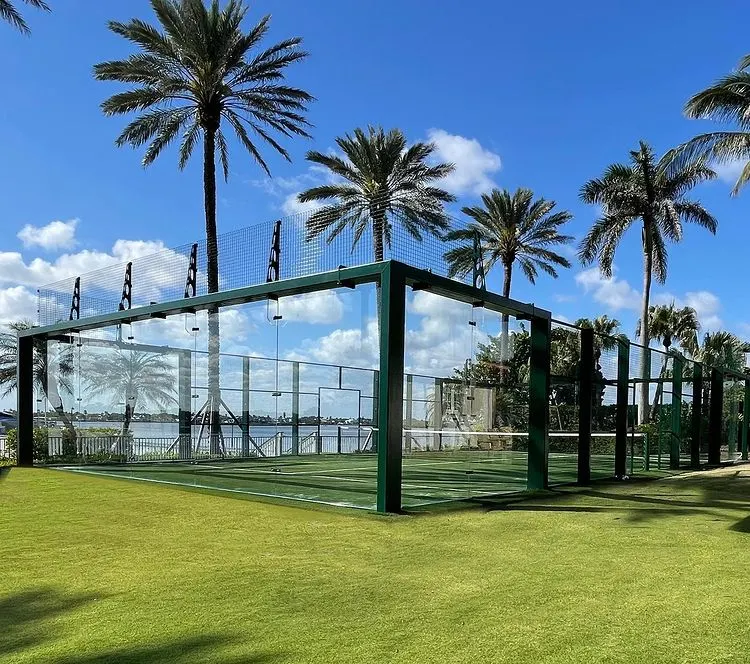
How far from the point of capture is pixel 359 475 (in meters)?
12.4

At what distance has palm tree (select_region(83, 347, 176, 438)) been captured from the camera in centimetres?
1530

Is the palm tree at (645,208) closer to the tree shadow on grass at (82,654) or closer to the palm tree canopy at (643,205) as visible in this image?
the palm tree canopy at (643,205)

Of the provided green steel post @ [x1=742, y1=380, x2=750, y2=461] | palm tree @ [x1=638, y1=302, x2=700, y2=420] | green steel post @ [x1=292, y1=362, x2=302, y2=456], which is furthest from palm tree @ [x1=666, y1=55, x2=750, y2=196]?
palm tree @ [x1=638, y1=302, x2=700, y2=420]

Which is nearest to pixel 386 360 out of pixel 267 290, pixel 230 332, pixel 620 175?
pixel 267 290

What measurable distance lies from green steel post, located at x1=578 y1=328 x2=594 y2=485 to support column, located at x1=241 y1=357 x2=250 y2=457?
6.44 m

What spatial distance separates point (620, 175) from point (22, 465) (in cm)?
2864

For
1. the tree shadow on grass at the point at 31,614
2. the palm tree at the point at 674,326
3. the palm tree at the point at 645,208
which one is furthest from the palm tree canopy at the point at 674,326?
the tree shadow on grass at the point at 31,614

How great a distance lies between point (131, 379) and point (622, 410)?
1068cm

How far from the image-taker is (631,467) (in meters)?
14.4

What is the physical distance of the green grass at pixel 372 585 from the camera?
3984 millimetres

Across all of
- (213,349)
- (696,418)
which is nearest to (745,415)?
(696,418)

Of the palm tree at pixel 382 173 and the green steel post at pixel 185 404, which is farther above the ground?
the palm tree at pixel 382 173

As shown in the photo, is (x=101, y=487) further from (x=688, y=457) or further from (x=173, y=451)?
(x=688, y=457)

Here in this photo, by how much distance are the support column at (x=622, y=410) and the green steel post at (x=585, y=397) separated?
3.61ft
